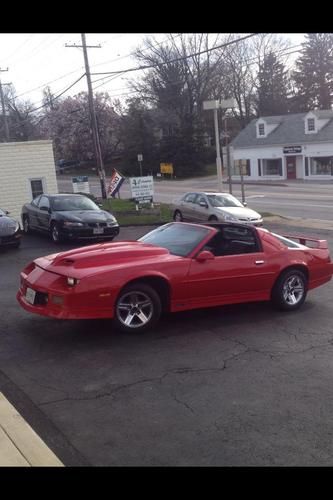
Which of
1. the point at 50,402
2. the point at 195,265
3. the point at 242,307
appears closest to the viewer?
the point at 50,402

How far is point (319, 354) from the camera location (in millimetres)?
6352

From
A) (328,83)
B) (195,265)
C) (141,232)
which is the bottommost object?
(141,232)

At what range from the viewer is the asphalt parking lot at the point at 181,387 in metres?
4.15

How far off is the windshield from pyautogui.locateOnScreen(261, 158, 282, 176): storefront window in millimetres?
34018

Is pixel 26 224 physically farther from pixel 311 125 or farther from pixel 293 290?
pixel 311 125

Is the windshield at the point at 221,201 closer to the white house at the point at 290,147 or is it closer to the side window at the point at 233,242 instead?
the side window at the point at 233,242

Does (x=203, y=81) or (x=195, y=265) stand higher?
(x=203, y=81)

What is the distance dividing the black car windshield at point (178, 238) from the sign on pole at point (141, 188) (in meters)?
14.8

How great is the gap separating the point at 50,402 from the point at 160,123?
69378 millimetres

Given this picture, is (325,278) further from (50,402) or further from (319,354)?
(50,402)

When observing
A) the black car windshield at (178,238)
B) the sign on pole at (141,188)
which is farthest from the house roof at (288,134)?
the black car windshield at (178,238)

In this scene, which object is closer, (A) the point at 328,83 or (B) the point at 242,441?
(B) the point at 242,441
